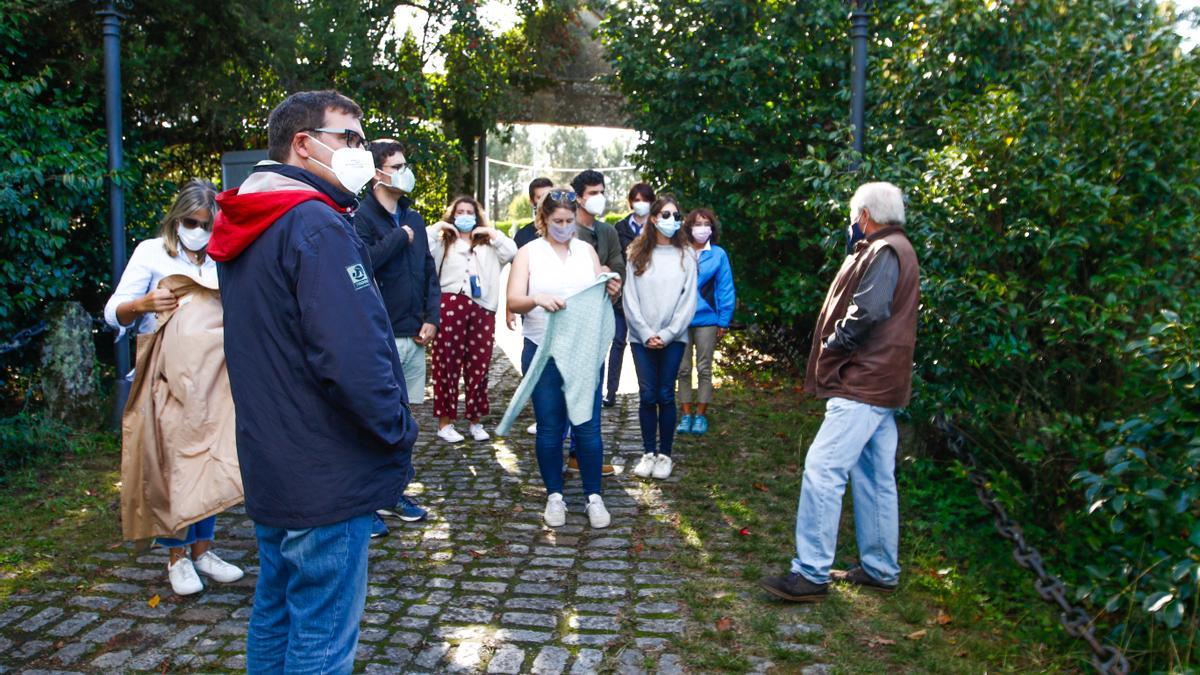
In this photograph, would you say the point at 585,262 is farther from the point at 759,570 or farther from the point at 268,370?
the point at 268,370

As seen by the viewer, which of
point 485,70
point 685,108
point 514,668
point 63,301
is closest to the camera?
point 514,668

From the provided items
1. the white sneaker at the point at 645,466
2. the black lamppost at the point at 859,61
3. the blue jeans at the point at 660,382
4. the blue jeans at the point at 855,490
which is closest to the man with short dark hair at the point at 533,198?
the blue jeans at the point at 660,382

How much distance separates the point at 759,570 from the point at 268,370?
3099 mm

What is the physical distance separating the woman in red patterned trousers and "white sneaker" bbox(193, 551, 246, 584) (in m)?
2.88

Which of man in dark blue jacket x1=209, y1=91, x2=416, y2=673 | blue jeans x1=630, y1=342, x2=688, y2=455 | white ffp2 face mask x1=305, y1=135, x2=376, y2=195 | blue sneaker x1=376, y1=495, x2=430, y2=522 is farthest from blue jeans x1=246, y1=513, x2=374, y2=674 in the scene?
blue jeans x1=630, y1=342, x2=688, y2=455

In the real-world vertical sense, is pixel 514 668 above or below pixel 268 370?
below

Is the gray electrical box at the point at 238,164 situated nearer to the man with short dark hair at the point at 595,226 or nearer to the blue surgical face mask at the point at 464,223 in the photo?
the blue surgical face mask at the point at 464,223

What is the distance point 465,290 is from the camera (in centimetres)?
755

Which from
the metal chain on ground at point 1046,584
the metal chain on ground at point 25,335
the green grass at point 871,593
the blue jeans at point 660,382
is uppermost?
the metal chain on ground at point 25,335

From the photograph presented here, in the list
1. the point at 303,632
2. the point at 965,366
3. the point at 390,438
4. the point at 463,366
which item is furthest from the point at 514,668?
the point at 463,366

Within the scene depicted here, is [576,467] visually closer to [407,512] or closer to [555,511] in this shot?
[555,511]

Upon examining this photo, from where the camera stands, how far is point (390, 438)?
9.09ft

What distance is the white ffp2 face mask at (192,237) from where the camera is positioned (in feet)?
15.7

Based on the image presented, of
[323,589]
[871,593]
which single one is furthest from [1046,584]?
[323,589]
